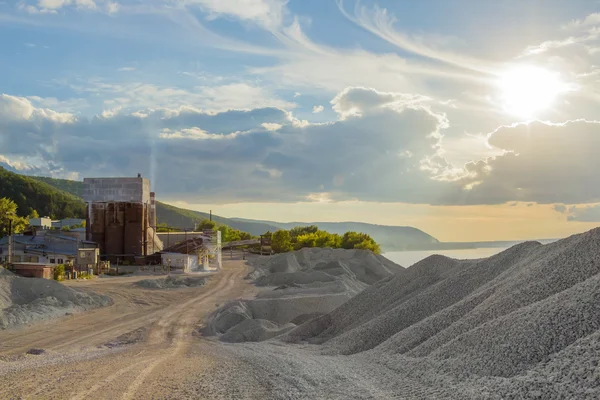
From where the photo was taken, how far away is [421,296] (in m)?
19.9

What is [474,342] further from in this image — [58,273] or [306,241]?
[306,241]

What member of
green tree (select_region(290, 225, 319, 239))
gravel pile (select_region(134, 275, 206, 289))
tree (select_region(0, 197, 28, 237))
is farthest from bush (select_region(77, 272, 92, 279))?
green tree (select_region(290, 225, 319, 239))

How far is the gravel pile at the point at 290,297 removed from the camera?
25656mm

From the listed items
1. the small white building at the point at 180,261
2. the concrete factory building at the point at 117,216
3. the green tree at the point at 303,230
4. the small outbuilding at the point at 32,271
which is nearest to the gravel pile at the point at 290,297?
the small white building at the point at 180,261

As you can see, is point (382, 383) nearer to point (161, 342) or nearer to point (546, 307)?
→ point (546, 307)

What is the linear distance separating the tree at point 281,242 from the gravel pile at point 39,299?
52.4m

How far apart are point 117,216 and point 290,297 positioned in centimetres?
3673

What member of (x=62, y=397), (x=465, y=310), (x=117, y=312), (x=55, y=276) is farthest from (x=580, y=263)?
(x=55, y=276)

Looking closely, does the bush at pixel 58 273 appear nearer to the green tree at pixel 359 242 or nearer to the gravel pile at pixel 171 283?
the gravel pile at pixel 171 283

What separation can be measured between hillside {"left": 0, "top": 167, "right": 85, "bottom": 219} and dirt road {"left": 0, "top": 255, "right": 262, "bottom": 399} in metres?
120

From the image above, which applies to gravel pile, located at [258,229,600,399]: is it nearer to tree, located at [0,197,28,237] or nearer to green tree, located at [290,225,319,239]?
tree, located at [0,197,28,237]

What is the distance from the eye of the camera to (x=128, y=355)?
18.5 metres

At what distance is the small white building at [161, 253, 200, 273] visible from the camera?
59.4 metres

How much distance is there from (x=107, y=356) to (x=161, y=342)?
5783mm
